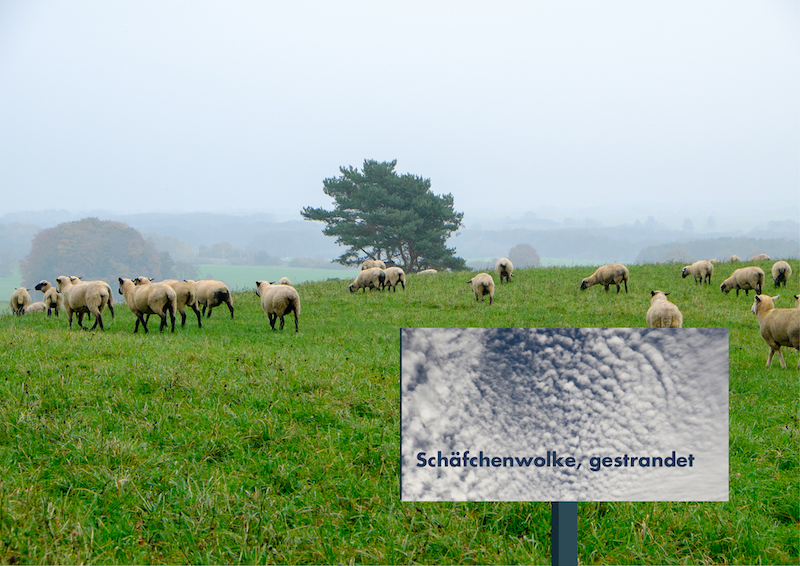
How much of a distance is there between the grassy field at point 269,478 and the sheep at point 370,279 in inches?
522

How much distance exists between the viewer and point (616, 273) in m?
20.7

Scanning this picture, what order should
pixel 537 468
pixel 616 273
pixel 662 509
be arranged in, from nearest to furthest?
pixel 537 468
pixel 662 509
pixel 616 273

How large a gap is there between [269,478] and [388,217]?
40049 millimetres

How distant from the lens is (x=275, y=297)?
13.9 metres

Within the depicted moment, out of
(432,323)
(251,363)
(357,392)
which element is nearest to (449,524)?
(357,392)

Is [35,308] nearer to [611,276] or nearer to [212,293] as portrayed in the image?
[212,293]

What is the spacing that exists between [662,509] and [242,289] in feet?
76.1

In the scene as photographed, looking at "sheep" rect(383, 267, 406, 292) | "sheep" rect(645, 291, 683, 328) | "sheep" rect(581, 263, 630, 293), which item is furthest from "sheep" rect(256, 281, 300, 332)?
"sheep" rect(581, 263, 630, 293)

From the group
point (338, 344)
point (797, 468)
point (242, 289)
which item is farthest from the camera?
point (242, 289)

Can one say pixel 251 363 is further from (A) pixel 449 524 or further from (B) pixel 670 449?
(B) pixel 670 449

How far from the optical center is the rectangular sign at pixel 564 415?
2.91 meters

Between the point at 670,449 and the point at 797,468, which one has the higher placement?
the point at 670,449

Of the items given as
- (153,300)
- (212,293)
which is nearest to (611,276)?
(212,293)

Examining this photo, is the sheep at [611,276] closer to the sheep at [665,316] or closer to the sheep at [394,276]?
the sheep at [394,276]
